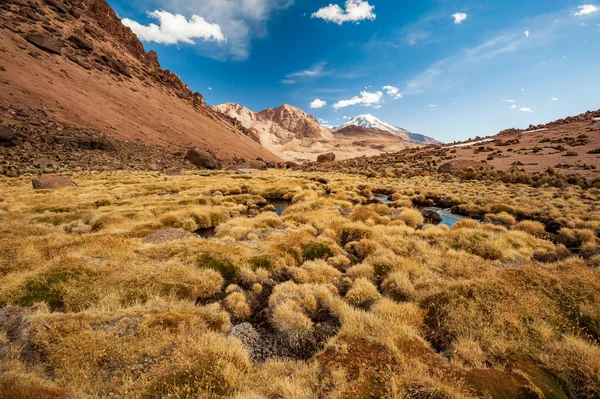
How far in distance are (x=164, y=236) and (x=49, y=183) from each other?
82.5ft

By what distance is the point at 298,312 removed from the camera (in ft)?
26.9

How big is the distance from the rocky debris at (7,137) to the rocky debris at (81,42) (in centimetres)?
8865

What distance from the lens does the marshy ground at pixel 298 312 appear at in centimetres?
513

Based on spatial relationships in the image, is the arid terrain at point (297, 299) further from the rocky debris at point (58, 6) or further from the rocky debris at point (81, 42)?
the rocky debris at point (58, 6)

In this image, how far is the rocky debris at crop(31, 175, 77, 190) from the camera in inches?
1093

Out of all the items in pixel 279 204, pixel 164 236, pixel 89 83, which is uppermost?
pixel 89 83

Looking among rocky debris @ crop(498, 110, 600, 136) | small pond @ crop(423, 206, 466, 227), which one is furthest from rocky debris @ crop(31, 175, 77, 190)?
rocky debris @ crop(498, 110, 600, 136)

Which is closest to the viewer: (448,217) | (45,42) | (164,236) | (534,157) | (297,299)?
(297,299)

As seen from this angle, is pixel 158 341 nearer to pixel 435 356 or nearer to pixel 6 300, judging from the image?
pixel 6 300

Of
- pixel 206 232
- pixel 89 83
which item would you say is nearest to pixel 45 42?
pixel 89 83

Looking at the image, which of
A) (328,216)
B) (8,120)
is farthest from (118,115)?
(328,216)

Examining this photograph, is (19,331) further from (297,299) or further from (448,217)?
(448,217)

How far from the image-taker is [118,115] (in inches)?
3238

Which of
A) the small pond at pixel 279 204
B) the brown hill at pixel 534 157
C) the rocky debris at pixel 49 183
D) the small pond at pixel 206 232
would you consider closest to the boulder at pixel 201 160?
the rocky debris at pixel 49 183
